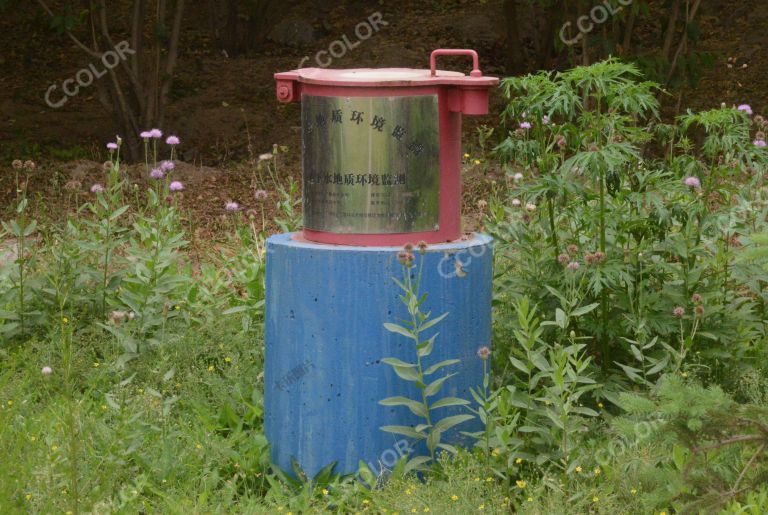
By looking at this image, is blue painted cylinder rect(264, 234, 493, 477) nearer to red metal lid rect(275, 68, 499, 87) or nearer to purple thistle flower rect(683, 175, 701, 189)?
red metal lid rect(275, 68, 499, 87)

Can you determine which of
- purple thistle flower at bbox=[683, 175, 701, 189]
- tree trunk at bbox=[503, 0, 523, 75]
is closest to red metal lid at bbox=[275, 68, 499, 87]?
purple thistle flower at bbox=[683, 175, 701, 189]

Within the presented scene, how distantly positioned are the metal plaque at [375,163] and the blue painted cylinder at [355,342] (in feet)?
0.40

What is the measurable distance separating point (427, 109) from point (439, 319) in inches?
29.8

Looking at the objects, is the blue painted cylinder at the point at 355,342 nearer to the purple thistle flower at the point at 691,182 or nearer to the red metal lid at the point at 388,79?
the red metal lid at the point at 388,79

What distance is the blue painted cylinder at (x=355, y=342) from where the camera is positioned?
4027 mm

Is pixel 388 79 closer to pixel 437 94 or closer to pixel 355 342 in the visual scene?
pixel 437 94

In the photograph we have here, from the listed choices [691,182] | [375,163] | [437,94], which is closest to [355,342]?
[375,163]

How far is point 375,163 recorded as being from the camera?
159 inches

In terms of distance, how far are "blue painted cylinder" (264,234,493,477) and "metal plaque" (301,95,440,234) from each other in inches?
4.8

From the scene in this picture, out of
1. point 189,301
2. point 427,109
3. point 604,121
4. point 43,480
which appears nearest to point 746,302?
point 604,121

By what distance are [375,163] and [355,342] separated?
2.08ft

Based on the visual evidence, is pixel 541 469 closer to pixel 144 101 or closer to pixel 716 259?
pixel 716 259

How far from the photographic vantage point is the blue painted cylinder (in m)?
4.03

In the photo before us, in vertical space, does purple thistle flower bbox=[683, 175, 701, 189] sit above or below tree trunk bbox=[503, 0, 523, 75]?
below
